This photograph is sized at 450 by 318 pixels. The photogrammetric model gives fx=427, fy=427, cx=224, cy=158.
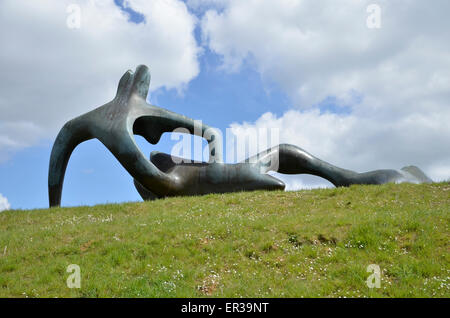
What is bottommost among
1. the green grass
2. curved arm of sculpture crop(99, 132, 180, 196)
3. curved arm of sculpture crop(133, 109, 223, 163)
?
the green grass

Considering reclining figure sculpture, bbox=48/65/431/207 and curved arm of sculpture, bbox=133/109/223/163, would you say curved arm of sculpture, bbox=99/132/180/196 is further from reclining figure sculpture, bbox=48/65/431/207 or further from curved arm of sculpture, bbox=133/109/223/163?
curved arm of sculpture, bbox=133/109/223/163

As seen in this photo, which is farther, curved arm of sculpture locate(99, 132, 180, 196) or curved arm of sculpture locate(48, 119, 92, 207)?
curved arm of sculpture locate(48, 119, 92, 207)

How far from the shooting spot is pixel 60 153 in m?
16.7

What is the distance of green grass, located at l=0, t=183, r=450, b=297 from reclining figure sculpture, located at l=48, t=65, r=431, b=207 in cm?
315

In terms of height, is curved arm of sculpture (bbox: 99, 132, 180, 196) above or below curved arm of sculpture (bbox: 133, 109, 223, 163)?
below

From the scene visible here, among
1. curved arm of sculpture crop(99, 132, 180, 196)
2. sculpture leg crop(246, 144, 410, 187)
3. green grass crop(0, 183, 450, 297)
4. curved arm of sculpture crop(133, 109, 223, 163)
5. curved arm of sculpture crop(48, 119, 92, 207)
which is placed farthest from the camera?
curved arm of sculpture crop(48, 119, 92, 207)

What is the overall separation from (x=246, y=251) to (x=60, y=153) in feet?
35.9

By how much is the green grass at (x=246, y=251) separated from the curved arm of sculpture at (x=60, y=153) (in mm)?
4461

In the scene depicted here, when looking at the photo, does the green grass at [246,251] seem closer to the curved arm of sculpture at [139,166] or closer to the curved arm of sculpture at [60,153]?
the curved arm of sculpture at [139,166]

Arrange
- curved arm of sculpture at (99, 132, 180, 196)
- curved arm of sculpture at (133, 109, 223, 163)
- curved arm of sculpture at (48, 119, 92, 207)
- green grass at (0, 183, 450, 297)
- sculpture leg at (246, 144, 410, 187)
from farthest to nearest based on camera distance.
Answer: curved arm of sculpture at (48, 119, 92, 207), curved arm of sculpture at (133, 109, 223, 163), sculpture leg at (246, 144, 410, 187), curved arm of sculpture at (99, 132, 180, 196), green grass at (0, 183, 450, 297)

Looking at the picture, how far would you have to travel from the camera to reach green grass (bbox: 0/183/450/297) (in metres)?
7.02

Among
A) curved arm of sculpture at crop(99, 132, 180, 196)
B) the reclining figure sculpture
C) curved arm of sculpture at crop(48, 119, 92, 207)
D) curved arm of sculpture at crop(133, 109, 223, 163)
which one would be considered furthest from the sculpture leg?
curved arm of sculpture at crop(48, 119, 92, 207)

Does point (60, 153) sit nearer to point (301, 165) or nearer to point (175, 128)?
point (175, 128)

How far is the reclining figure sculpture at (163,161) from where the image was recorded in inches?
602
